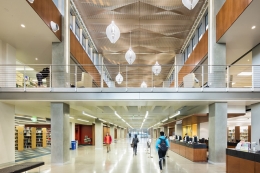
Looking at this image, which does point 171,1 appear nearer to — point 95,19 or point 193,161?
point 95,19

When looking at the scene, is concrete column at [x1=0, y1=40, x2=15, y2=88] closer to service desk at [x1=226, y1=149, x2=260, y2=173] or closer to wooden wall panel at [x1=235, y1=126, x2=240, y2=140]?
service desk at [x1=226, y1=149, x2=260, y2=173]

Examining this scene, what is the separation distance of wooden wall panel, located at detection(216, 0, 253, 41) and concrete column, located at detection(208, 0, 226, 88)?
15.9 inches

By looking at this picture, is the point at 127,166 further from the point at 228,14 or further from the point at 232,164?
the point at 228,14

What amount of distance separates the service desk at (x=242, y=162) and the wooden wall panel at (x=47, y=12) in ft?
28.1

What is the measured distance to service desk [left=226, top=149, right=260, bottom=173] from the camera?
22.8 feet

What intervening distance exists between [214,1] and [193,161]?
25.9 feet

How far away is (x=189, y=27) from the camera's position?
1934cm

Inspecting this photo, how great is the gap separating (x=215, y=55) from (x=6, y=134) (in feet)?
34.5

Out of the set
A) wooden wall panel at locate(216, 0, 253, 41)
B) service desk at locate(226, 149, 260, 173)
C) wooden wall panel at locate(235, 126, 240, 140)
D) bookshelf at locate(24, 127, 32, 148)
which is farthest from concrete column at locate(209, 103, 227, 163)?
bookshelf at locate(24, 127, 32, 148)

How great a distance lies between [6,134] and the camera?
41.6 ft

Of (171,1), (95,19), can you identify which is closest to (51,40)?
(95,19)

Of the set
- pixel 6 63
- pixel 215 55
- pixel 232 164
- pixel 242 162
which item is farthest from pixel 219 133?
pixel 6 63

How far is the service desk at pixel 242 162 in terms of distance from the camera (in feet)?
22.8

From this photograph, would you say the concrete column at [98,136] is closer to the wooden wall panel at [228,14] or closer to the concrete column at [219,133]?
→ the concrete column at [219,133]
